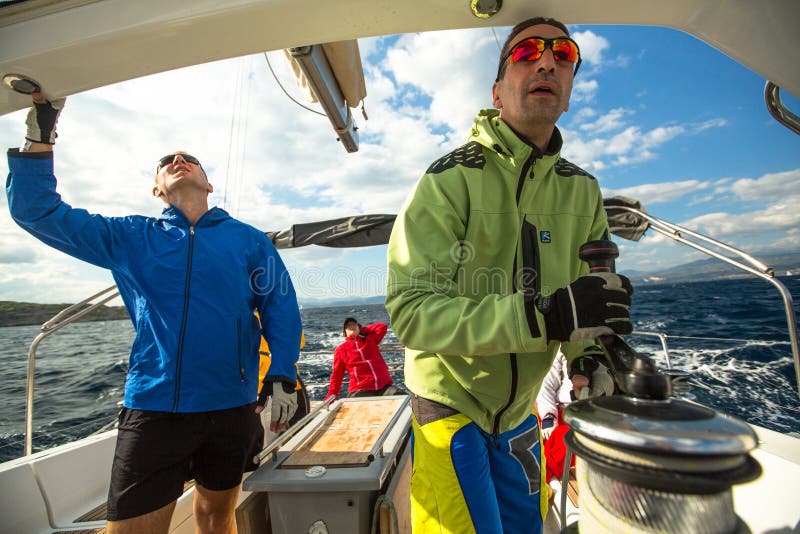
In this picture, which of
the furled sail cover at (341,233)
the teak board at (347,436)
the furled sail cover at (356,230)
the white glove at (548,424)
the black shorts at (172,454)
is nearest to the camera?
the black shorts at (172,454)

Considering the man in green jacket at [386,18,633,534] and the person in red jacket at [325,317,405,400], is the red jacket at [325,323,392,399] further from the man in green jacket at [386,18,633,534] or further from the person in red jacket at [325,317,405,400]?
the man in green jacket at [386,18,633,534]

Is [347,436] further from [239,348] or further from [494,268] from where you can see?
[494,268]

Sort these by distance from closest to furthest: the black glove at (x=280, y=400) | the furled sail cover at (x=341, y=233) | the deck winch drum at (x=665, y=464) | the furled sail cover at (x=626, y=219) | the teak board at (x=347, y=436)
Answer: the deck winch drum at (x=665, y=464) → the teak board at (x=347, y=436) → the black glove at (x=280, y=400) → the furled sail cover at (x=626, y=219) → the furled sail cover at (x=341, y=233)

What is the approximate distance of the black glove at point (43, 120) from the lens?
1.38 meters

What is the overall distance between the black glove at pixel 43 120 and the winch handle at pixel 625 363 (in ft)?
6.01

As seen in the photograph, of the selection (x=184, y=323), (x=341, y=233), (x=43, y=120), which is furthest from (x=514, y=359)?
(x=341, y=233)

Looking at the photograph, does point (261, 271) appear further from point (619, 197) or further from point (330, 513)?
point (619, 197)

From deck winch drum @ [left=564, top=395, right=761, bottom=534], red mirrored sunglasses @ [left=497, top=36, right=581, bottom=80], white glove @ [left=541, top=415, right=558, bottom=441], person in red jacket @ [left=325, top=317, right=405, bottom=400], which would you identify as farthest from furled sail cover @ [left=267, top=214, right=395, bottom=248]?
deck winch drum @ [left=564, top=395, right=761, bottom=534]

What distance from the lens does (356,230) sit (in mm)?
4422

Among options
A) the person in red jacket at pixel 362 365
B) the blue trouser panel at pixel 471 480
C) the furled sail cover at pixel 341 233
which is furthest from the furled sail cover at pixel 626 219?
the person in red jacket at pixel 362 365

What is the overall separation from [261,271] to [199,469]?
102 cm

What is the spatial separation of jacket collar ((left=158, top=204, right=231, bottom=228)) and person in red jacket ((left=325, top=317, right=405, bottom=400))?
12.9 ft

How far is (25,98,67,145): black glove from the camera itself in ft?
4.53

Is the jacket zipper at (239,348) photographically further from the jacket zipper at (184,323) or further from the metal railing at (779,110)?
the metal railing at (779,110)
